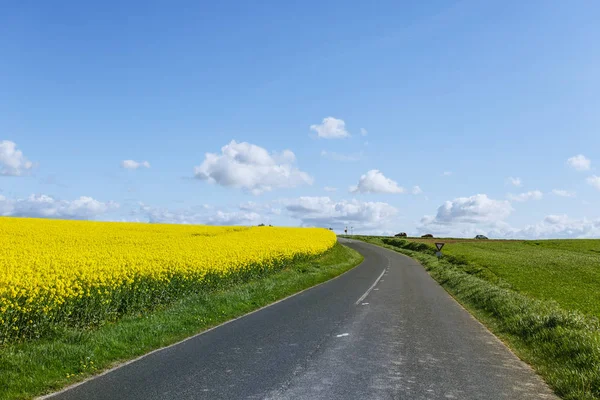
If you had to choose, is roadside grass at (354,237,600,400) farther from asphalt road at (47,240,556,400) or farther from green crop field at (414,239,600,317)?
asphalt road at (47,240,556,400)

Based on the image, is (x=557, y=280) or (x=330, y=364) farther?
(x=557, y=280)

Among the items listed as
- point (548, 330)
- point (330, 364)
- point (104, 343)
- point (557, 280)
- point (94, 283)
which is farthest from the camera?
point (557, 280)

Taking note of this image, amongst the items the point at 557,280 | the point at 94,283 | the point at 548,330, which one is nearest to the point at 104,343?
the point at 94,283

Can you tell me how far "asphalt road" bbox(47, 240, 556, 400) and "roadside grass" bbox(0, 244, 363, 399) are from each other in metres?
0.61

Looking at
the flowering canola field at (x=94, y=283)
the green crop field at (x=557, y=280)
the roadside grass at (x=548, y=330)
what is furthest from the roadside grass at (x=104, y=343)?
the green crop field at (x=557, y=280)

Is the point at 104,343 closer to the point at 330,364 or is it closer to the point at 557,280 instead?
the point at 330,364

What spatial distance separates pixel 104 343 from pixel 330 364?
17.1 feet

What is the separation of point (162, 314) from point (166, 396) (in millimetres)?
7296

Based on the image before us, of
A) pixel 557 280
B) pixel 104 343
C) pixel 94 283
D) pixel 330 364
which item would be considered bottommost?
pixel 104 343

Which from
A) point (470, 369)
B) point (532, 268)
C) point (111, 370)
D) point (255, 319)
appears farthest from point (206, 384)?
point (532, 268)

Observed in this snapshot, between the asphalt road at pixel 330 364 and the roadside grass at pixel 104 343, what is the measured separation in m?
0.61

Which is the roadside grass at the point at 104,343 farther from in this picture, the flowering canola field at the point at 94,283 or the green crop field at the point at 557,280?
the green crop field at the point at 557,280

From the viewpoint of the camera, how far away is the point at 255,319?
13961 mm

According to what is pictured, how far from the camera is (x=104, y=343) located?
34.1 feet
